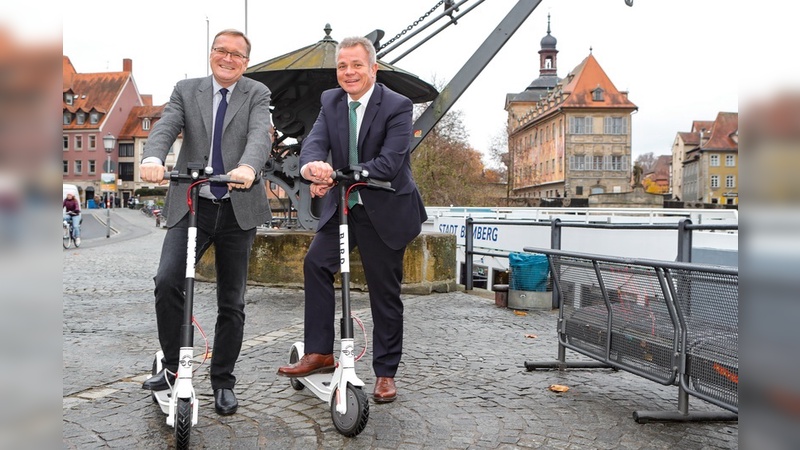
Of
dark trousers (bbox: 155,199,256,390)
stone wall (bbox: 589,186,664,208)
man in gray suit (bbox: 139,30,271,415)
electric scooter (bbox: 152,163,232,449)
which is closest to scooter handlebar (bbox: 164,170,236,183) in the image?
electric scooter (bbox: 152,163,232,449)

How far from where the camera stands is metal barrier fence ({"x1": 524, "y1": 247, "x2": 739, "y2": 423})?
11.6 ft

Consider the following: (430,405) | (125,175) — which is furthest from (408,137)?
(125,175)

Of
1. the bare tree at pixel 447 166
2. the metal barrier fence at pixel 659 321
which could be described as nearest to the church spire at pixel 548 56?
the bare tree at pixel 447 166

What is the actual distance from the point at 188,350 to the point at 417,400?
61.4 inches

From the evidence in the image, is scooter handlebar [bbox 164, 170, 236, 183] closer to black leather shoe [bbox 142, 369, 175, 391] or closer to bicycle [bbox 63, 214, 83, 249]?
black leather shoe [bbox 142, 369, 175, 391]

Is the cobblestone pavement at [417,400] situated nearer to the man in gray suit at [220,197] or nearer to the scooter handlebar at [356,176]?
the man in gray suit at [220,197]

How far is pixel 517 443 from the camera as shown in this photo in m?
3.46

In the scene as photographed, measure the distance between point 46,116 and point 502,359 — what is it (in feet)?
16.8

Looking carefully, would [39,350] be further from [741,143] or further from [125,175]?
[125,175]

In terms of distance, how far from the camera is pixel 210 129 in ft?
12.6

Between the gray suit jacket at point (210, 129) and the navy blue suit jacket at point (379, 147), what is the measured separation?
35cm

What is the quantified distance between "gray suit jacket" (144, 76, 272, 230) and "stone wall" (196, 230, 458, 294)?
19.0 ft

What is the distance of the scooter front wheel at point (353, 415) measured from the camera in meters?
3.42

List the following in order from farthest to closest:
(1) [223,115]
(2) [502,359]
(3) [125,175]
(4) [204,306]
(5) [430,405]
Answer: (3) [125,175]
(4) [204,306]
(2) [502,359]
(5) [430,405]
(1) [223,115]
